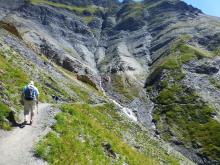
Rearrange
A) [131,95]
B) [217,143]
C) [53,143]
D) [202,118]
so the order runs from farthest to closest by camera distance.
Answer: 1. [131,95]
2. [202,118]
3. [217,143]
4. [53,143]

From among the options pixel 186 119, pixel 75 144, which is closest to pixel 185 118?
pixel 186 119

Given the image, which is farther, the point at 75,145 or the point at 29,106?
the point at 29,106

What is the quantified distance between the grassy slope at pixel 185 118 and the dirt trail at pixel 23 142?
8909 centimetres

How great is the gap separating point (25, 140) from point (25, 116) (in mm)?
4157

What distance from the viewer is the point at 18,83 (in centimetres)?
4334

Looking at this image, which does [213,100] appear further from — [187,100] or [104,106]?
[104,106]

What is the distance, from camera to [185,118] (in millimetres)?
136500

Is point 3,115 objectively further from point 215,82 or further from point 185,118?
point 215,82

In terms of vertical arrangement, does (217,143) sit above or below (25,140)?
below

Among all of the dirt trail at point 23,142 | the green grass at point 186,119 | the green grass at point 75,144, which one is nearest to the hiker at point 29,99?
the dirt trail at point 23,142

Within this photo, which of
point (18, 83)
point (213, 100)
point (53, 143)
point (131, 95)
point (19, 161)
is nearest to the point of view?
point (19, 161)

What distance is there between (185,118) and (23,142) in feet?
369

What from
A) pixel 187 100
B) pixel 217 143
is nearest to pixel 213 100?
pixel 187 100

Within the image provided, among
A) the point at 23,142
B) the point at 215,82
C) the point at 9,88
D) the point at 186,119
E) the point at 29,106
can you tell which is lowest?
the point at 186,119
